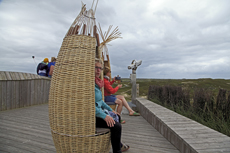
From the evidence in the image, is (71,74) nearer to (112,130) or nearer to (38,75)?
(112,130)

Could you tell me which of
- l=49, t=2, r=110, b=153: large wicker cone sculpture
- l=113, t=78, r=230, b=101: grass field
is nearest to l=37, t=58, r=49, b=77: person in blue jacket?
l=113, t=78, r=230, b=101: grass field

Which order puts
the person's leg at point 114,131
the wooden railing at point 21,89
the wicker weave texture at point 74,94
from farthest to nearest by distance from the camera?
1. the wooden railing at point 21,89
2. the person's leg at point 114,131
3. the wicker weave texture at point 74,94

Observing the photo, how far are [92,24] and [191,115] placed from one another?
3279mm

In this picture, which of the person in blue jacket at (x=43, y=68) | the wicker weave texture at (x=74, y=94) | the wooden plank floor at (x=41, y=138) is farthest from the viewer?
the person in blue jacket at (x=43, y=68)

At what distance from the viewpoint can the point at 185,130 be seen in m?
2.55

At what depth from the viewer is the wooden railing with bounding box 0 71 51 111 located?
4.96m

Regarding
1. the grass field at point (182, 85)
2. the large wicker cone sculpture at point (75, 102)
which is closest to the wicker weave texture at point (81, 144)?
the large wicker cone sculpture at point (75, 102)

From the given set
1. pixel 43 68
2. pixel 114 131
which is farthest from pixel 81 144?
pixel 43 68

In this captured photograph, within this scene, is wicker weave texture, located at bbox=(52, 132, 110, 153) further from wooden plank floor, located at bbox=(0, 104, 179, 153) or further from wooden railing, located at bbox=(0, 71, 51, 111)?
wooden railing, located at bbox=(0, 71, 51, 111)

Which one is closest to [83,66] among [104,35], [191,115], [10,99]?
[104,35]

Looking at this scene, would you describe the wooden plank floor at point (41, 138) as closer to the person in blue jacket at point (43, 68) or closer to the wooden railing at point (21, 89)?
the wooden railing at point (21, 89)

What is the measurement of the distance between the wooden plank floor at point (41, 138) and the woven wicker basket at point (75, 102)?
2.87 feet

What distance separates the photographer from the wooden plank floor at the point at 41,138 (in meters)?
2.44

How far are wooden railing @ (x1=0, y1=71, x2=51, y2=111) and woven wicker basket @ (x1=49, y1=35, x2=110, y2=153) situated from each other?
13.5 feet
